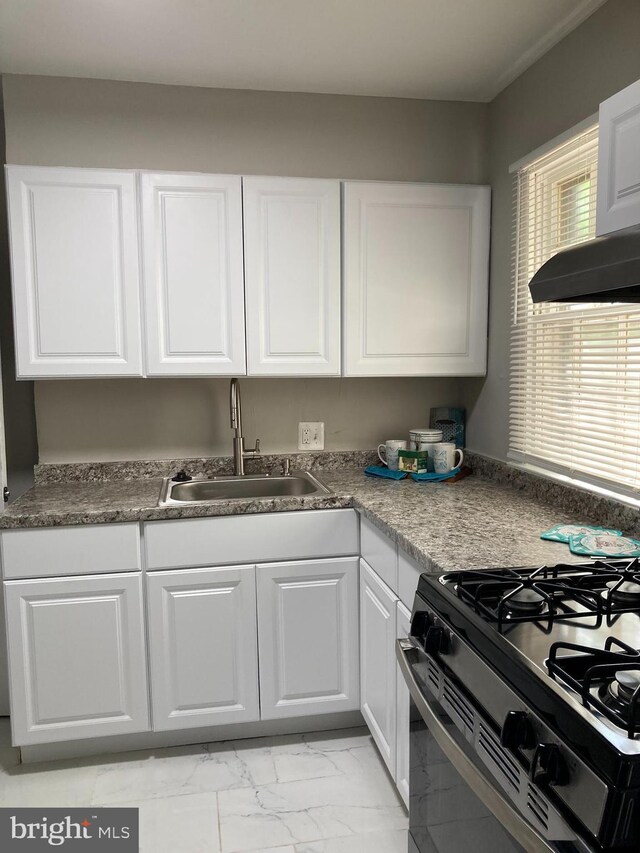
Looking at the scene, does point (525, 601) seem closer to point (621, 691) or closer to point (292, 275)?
point (621, 691)

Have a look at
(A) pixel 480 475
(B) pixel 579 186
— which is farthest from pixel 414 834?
(B) pixel 579 186

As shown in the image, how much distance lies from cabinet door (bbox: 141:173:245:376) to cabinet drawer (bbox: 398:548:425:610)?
1035 mm

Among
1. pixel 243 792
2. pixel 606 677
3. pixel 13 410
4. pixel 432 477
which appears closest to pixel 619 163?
pixel 606 677

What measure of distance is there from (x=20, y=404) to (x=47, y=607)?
2.97 feet

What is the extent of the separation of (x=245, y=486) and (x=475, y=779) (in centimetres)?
181

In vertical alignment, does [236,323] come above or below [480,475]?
above

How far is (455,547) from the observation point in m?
1.67

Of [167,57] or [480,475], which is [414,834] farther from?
[167,57]

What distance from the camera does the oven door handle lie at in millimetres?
879

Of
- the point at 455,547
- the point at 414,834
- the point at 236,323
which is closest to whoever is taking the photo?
the point at 414,834

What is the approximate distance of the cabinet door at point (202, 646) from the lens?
7.45 ft

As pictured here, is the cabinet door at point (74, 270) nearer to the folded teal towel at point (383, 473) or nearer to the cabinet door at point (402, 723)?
the folded teal towel at point (383, 473)

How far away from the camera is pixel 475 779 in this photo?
1.03 meters

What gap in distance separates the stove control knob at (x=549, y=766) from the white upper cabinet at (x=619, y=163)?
3.05ft
